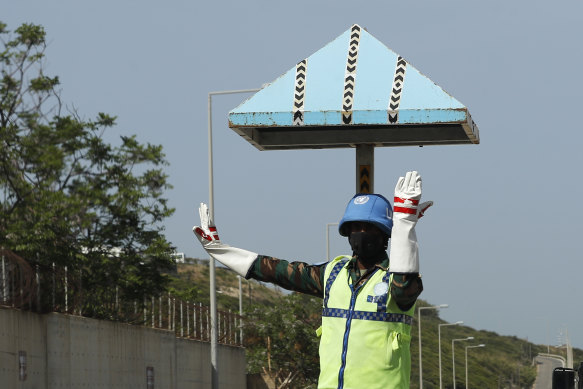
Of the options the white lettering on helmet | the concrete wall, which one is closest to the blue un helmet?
the white lettering on helmet

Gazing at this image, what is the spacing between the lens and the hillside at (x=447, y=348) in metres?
87.3

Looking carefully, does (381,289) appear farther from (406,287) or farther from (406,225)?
(406,225)

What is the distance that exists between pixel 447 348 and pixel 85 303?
311 ft

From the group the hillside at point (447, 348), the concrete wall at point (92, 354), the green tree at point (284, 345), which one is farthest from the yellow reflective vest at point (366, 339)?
the hillside at point (447, 348)

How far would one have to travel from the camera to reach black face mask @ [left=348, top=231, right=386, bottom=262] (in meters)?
6.36

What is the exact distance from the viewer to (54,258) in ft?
79.1

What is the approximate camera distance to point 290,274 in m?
6.72

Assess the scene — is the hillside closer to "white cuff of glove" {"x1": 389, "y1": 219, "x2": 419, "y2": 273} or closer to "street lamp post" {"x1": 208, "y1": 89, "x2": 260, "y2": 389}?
"street lamp post" {"x1": 208, "y1": 89, "x2": 260, "y2": 389}

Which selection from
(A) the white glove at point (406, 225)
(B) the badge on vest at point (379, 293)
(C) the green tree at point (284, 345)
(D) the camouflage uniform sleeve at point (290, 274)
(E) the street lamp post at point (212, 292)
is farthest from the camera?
(C) the green tree at point (284, 345)

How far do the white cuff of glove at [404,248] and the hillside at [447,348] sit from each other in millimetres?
43487

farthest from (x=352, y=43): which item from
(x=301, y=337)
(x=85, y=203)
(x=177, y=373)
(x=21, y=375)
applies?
(x=301, y=337)

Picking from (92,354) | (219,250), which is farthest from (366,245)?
(92,354)

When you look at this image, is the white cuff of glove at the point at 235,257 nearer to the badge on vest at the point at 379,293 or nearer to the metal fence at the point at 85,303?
the badge on vest at the point at 379,293

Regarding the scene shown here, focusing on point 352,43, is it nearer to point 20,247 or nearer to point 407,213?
Result: point 407,213
